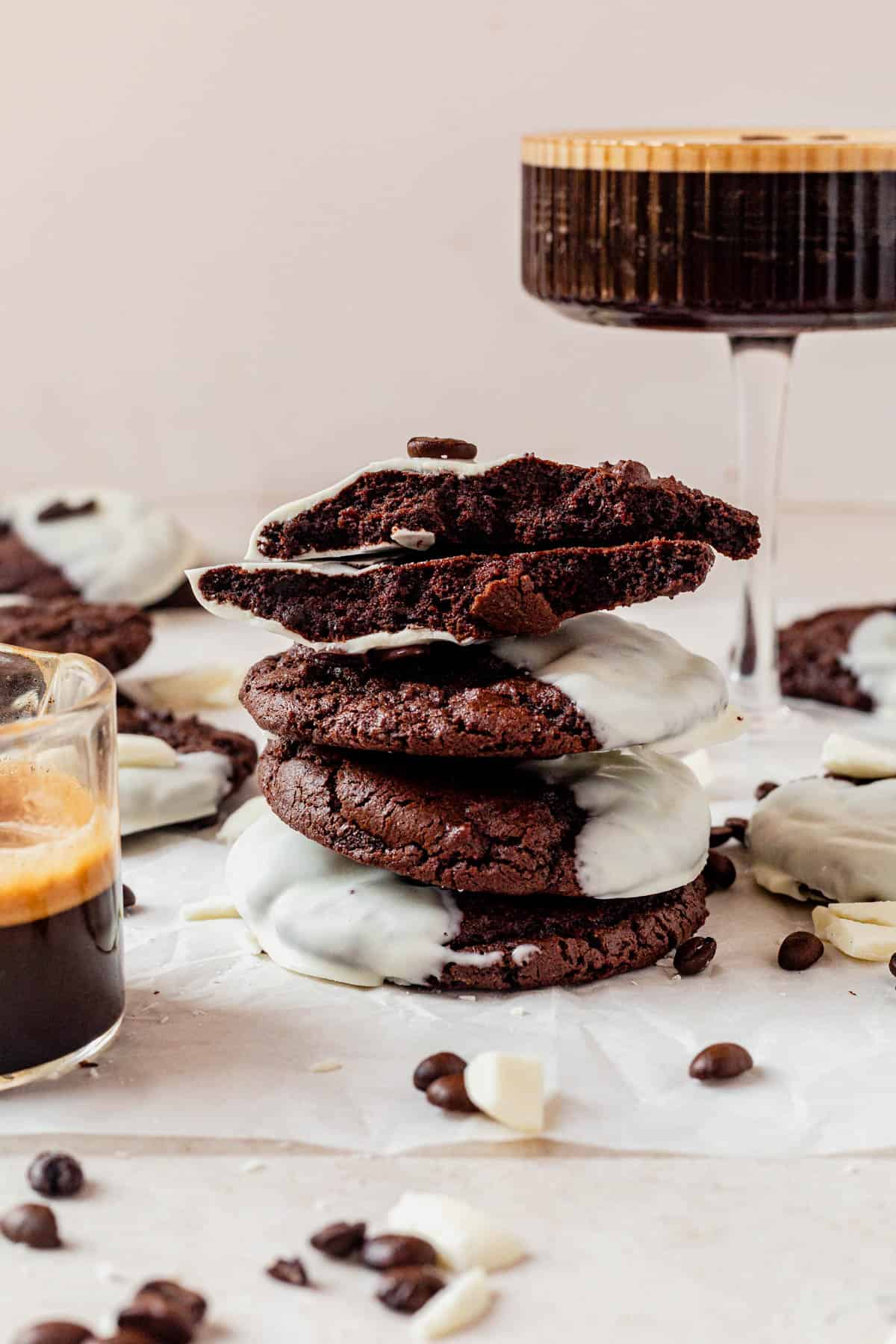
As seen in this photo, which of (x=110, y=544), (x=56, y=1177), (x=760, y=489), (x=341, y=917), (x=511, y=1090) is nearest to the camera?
(x=56, y=1177)

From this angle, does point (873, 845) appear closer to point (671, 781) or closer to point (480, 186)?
point (671, 781)

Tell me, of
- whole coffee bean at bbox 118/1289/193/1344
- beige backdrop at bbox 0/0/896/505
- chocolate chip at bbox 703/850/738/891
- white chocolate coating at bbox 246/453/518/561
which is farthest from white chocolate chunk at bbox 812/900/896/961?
beige backdrop at bbox 0/0/896/505

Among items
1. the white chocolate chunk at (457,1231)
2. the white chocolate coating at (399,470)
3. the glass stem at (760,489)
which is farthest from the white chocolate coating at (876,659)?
the white chocolate chunk at (457,1231)

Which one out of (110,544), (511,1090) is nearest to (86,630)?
(110,544)

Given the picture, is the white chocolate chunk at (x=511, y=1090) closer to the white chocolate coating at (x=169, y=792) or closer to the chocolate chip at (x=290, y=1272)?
the chocolate chip at (x=290, y=1272)

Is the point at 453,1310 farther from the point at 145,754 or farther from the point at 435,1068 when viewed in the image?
the point at 145,754

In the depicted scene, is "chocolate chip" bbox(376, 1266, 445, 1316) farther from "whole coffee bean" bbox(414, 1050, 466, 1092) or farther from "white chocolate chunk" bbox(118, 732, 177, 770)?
"white chocolate chunk" bbox(118, 732, 177, 770)

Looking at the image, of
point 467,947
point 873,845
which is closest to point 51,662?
point 467,947
